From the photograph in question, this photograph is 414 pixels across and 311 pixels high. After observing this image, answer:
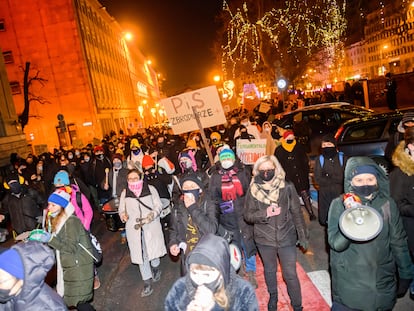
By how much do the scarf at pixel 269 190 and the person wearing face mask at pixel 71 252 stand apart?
212 cm

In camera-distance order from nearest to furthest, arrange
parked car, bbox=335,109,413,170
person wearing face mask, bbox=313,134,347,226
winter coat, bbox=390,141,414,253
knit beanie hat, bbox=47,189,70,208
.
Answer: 1. winter coat, bbox=390,141,414,253
2. knit beanie hat, bbox=47,189,70,208
3. person wearing face mask, bbox=313,134,347,226
4. parked car, bbox=335,109,413,170

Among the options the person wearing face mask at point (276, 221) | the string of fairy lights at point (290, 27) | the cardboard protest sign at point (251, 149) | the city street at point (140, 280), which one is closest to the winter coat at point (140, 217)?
the city street at point (140, 280)

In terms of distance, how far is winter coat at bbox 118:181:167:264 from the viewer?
5.45 metres

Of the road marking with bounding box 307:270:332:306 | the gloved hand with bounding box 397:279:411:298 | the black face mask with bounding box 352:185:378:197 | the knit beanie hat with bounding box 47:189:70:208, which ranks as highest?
the knit beanie hat with bounding box 47:189:70:208

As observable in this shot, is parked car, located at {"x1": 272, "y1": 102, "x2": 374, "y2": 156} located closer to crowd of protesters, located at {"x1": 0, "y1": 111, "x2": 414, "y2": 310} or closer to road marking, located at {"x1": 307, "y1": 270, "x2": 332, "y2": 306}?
crowd of protesters, located at {"x1": 0, "y1": 111, "x2": 414, "y2": 310}

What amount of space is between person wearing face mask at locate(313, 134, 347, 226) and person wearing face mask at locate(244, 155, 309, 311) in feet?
7.12

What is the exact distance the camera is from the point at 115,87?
55.2 m

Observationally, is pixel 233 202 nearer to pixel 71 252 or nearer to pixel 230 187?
A: pixel 230 187

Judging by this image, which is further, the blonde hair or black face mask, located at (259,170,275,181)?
black face mask, located at (259,170,275,181)

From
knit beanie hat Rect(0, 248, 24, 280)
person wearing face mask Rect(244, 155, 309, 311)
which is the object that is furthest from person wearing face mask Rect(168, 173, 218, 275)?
knit beanie hat Rect(0, 248, 24, 280)

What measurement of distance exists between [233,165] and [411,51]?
328 feet

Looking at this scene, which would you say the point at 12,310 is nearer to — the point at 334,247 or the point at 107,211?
the point at 334,247

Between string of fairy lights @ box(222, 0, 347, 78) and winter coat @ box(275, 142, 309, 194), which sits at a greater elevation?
string of fairy lights @ box(222, 0, 347, 78)

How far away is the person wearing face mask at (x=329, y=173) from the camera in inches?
240
